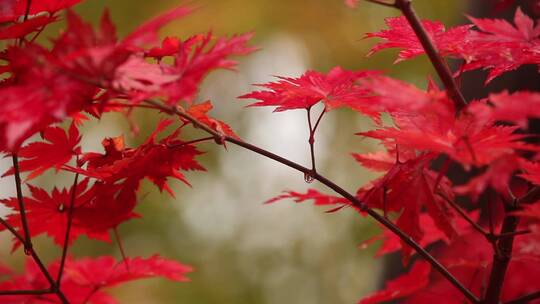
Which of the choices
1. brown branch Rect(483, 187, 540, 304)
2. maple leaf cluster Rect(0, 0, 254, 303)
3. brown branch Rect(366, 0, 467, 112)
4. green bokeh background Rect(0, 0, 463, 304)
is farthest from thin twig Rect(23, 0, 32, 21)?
green bokeh background Rect(0, 0, 463, 304)

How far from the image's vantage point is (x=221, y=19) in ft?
15.0

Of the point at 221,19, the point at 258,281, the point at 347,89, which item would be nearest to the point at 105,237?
the point at 347,89

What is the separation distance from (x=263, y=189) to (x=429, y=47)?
5.03 metres

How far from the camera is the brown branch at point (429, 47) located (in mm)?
772

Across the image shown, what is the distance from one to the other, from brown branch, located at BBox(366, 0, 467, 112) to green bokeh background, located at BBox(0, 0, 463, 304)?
11.9 feet

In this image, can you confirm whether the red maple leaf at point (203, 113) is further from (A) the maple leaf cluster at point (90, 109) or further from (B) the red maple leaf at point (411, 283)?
(B) the red maple leaf at point (411, 283)

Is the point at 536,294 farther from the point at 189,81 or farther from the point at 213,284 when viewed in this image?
the point at 213,284

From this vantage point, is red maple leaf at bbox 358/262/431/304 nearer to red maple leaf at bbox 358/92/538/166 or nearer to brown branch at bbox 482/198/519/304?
brown branch at bbox 482/198/519/304

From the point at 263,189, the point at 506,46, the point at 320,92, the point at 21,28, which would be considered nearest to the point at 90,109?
the point at 21,28

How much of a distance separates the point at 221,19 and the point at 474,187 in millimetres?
4062

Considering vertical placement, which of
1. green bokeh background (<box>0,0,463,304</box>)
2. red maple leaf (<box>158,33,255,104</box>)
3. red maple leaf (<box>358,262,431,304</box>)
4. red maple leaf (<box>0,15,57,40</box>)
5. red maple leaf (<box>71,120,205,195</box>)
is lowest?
green bokeh background (<box>0,0,463,304</box>)

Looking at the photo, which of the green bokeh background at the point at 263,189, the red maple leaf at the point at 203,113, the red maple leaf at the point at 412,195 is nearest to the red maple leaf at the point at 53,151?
the red maple leaf at the point at 203,113

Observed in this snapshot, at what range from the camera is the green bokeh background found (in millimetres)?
4668

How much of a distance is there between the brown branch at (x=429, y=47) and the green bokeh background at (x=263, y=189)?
11.9ft
